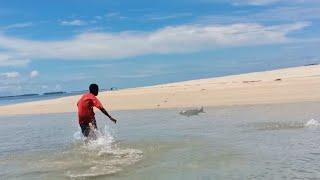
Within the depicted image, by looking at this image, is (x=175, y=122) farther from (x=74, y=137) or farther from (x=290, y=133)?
(x=290, y=133)

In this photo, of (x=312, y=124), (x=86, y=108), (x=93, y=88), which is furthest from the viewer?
(x=312, y=124)

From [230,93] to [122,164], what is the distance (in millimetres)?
24689

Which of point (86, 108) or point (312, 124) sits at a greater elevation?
point (86, 108)

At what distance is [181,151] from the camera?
1351cm

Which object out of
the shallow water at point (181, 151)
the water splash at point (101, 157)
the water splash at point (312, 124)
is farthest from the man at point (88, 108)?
the water splash at point (312, 124)

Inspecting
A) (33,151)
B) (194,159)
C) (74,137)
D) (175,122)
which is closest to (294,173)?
(194,159)

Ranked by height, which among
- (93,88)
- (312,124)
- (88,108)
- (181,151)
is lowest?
(181,151)

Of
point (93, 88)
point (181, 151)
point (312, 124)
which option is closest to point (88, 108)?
point (93, 88)

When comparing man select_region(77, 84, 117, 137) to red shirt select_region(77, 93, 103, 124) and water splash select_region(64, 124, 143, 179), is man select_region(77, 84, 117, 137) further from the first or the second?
water splash select_region(64, 124, 143, 179)

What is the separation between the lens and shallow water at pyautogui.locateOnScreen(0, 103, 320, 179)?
10.6m

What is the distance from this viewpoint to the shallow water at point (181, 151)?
34.8ft

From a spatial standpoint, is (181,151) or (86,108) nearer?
(181,151)

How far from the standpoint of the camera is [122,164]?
1204 cm

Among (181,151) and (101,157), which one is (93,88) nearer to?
(101,157)
